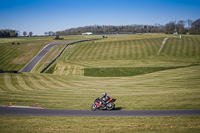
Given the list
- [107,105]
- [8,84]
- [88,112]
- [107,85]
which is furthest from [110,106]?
[8,84]

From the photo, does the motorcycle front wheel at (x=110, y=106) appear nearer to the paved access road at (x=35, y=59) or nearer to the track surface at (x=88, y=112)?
the track surface at (x=88, y=112)

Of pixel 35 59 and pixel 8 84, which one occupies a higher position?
pixel 35 59

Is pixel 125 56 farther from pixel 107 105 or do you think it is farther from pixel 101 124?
pixel 101 124

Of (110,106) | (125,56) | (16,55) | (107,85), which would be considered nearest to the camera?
(110,106)

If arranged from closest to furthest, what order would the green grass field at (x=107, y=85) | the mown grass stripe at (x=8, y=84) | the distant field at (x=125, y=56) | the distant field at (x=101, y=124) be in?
1. the distant field at (x=101, y=124)
2. the green grass field at (x=107, y=85)
3. the mown grass stripe at (x=8, y=84)
4. the distant field at (x=125, y=56)

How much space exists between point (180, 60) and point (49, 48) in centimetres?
5549

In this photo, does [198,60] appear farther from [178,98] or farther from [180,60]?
[178,98]

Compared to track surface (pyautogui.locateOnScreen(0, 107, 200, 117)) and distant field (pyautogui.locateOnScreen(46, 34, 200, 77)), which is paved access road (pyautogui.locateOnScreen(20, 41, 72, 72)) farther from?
track surface (pyautogui.locateOnScreen(0, 107, 200, 117))

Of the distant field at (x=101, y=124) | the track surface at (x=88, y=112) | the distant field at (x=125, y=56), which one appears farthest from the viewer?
the distant field at (x=125, y=56)

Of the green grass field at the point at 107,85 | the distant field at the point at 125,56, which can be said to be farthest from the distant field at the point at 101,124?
the distant field at the point at 125,56

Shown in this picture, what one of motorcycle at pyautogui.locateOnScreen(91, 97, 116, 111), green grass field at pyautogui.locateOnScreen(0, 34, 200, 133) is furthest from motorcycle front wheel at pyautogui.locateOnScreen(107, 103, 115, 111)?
green grass field at pyautogui.locateOnScreen(0, 34, 200, 133)

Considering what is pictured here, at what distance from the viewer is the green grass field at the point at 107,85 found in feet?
48.4

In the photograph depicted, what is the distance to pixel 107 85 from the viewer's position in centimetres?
3772

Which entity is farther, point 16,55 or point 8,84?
point 16,55
